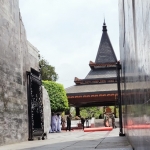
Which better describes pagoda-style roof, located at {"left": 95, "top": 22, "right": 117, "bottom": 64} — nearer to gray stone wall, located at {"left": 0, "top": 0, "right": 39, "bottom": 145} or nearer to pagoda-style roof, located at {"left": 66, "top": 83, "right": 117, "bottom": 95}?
pagoda-style roof, located at {"left": 66, "top": 83, "right": 117, "bottom": 95}

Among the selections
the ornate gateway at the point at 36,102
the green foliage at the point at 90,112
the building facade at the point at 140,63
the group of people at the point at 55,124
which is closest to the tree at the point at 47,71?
the green foliage at the point at 90,112

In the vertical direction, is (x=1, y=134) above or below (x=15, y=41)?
below

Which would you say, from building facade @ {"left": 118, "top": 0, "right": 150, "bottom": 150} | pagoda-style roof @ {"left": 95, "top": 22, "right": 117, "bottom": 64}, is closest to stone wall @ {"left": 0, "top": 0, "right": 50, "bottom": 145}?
building facade @ {"left": 118, "top": 0, "right": 150, "bottom": 150}

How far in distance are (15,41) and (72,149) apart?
484 centimetres

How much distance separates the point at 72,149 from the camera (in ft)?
23.4

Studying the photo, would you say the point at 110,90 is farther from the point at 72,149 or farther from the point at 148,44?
the point at 148,44

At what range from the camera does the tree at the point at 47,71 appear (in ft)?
148

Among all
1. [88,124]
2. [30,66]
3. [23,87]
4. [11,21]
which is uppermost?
[11,21]

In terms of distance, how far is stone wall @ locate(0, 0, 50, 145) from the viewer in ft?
31.9

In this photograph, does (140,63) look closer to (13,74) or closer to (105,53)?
(13,74)

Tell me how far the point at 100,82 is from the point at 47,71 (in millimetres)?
8580

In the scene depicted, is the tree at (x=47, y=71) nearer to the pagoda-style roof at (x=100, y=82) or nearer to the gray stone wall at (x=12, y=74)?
the pagoda-style roof at (x=100, y=82)

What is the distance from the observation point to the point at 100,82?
39469 millimetres

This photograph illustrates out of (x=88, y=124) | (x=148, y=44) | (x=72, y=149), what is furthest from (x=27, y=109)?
(x=88, y=124)
